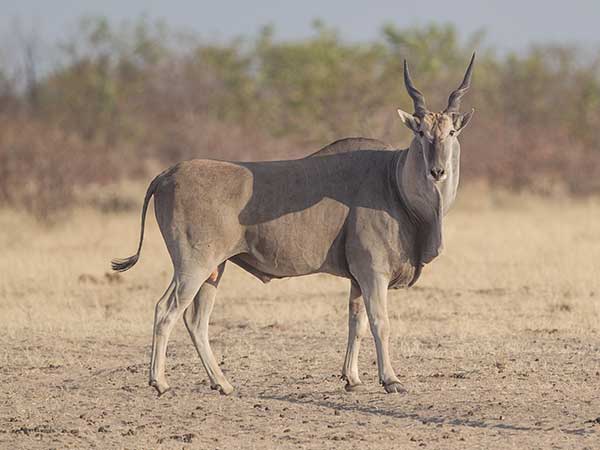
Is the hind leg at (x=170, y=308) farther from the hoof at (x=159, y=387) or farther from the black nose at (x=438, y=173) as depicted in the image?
the black nose at (x=438, y=173)

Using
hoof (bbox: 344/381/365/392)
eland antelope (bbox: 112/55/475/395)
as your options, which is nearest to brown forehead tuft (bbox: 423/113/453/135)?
eland antelope (bbox: 112/55/475/395)

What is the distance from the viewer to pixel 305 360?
32.0ft

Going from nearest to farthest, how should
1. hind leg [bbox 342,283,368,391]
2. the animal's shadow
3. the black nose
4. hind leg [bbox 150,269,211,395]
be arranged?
the animal's shadow, the black nose, hind leg [bbox 150,269,211,395], hind leg [bbox 342,283,368,391]

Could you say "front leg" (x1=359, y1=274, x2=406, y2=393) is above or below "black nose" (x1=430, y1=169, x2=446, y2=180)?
below

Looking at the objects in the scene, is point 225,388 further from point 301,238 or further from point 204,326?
point 301,238

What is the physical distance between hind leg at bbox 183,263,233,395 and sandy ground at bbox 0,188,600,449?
6.1 inches

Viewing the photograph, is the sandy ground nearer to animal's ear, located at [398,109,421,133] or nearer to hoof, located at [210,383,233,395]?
hoof, located at [210,383,233,395]

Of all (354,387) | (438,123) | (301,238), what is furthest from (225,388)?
(438,123)

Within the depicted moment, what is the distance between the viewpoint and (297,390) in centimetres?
858

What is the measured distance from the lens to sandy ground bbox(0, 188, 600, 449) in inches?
288

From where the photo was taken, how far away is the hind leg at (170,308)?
8305 millimetres

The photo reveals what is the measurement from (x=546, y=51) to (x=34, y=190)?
30.2 m

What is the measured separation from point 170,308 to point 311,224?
Answer: 1161 mm

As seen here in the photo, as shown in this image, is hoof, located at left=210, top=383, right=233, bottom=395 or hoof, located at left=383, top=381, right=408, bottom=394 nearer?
hoof, located at left=383, top=381, right=408, bottom=394
